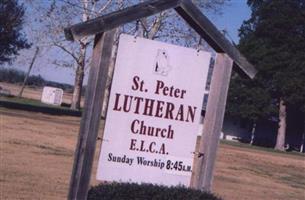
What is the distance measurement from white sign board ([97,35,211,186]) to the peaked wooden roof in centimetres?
24

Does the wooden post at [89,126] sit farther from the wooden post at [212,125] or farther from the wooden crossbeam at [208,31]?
the wooden post at [212,125]

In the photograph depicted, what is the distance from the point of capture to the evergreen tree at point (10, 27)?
47906 millimetres

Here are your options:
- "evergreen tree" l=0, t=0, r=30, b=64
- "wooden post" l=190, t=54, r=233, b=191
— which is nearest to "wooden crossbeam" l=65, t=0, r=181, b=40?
"wooden post" l=190, t=54, r=233, b=191

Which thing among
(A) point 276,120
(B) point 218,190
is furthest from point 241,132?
(B) point 218,190

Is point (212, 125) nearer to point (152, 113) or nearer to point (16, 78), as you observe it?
point (152, 113)

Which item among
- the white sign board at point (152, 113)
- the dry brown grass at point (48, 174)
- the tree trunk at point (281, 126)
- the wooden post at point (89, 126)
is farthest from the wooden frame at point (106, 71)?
the tree trunk at point (281, 126)

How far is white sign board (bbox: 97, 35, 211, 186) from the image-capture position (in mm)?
7188

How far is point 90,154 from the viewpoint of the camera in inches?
275

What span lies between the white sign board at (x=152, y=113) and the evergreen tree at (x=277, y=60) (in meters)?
47.5

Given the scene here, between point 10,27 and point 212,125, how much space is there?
4297 cm

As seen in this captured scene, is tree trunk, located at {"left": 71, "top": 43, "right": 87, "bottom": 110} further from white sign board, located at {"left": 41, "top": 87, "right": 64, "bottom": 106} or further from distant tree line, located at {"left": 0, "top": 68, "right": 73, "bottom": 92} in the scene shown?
distant tree line, located at {"left": 0, "top": 68, "right": 73, "bottom": 92}

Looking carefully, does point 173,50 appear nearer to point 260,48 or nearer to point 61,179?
point 61,179

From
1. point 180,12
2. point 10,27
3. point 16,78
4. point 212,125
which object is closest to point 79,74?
point 10,27

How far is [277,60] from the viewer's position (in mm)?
55906
